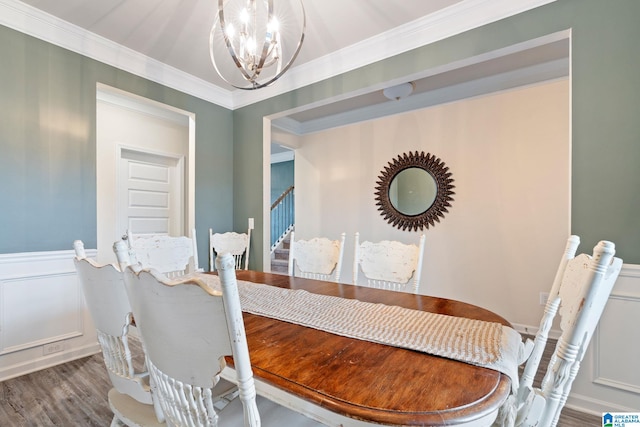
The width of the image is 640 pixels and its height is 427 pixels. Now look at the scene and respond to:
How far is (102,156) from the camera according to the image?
357 centimetres

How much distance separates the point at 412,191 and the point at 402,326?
111 inches

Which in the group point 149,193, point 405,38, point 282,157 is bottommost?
point 149,193

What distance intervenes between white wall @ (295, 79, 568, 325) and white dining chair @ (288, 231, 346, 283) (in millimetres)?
1797

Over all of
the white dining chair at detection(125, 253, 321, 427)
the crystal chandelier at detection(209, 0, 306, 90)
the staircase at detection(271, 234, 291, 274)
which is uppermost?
the crystal chandelier at detection(209, 0, 306, 90)

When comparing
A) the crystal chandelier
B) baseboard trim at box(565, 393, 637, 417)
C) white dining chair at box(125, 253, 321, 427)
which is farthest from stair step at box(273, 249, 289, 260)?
white dining chair at box(125, 253, 321, 427)

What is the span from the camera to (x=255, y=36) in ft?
5.80

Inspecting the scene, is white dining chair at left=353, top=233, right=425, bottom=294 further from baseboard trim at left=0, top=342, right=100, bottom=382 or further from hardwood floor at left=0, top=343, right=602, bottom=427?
baseboard trim at left=0, top=342, right=100, bottom=382

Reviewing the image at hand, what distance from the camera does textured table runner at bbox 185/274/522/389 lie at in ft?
2.90

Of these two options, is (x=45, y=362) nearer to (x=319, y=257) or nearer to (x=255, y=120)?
(x=319, y=257)

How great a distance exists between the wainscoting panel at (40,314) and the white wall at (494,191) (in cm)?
299

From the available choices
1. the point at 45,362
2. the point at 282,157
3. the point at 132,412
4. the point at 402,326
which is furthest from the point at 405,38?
the point at 282,157

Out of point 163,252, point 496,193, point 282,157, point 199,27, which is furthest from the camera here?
point 282,157

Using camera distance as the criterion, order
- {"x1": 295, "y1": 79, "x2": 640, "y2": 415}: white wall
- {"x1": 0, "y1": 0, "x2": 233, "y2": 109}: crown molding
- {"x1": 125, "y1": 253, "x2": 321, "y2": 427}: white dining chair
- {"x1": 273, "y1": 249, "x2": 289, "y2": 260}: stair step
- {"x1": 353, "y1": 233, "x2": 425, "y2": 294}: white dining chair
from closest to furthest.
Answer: {"x1": 125, "y1": 253, "x2": 321, "y2": 427}: white dining chair
{"x1": 353, "y1": 233, "x2": 425, "y2": 294}: white dining chair
{"x1": 0, "y1": 0, "x2": 233, "y2": 109}: crown molding
{"x1": 295, "y1": 79, "x2": 640, "y2": 415}: white wall
{"x1": 273, "y1": 249, "x2": 289, "y2": 260}: stair step

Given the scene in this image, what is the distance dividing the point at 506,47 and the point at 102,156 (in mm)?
4209
